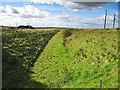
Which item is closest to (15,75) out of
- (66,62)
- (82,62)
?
(66,62)

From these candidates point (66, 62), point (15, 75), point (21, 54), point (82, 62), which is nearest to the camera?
point (15, 75)

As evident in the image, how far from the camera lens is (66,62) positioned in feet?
177

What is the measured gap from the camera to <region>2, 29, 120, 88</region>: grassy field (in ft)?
137

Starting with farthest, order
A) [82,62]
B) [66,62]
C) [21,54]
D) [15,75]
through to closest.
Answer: [21,54] → [66,62] → [82,62] → [15,75]

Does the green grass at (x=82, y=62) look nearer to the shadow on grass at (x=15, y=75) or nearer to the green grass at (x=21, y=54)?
the shadow on grass at (x=15, y=75)

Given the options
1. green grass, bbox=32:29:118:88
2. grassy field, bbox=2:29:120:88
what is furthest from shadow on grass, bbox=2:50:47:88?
green grass, bbox=32:29:118:88

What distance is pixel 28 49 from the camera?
224ft

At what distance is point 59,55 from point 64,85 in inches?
707

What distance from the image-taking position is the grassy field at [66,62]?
41.8 metres

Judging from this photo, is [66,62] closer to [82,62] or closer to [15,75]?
[82,62]

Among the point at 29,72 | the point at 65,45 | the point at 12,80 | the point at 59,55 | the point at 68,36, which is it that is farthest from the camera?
the point at 68,36

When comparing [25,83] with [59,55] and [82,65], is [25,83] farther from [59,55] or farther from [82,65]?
[59,55]

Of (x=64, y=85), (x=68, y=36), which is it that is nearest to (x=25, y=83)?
(x=64, y=85)

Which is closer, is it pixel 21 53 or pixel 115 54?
pixel 115 54
